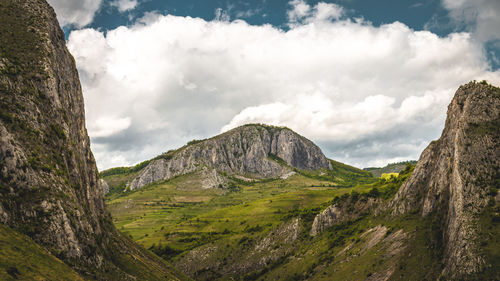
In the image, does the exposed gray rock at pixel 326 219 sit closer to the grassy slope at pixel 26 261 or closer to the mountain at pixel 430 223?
the mountain at pixel 430 223

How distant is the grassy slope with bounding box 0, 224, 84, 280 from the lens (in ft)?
144

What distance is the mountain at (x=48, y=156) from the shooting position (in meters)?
59.7

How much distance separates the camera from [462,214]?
61.1 m


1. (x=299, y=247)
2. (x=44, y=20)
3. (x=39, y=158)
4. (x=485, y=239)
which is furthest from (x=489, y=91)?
(x=44, y=20)

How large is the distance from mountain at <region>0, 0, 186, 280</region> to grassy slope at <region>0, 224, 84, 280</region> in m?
0.70

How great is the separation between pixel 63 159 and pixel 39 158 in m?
10.4

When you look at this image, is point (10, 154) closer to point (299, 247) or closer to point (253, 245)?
point (299, 247)

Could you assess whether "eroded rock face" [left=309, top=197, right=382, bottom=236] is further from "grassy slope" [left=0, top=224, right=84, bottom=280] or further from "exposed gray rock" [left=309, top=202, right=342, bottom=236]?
"grassy slope" [left=0, top=224, right=84, bottom=280]

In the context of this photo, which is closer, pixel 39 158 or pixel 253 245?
pixel 39 158

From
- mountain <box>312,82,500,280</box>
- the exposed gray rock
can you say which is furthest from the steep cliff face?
the exposed gray rock

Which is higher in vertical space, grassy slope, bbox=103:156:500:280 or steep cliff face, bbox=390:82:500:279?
steep cliff face, bbox=390:82:500:279

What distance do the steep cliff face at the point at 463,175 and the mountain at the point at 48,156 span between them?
2883 inches

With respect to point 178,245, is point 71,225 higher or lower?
higher

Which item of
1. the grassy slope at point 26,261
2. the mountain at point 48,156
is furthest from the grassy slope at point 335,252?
the grassy slope at point 26,261
